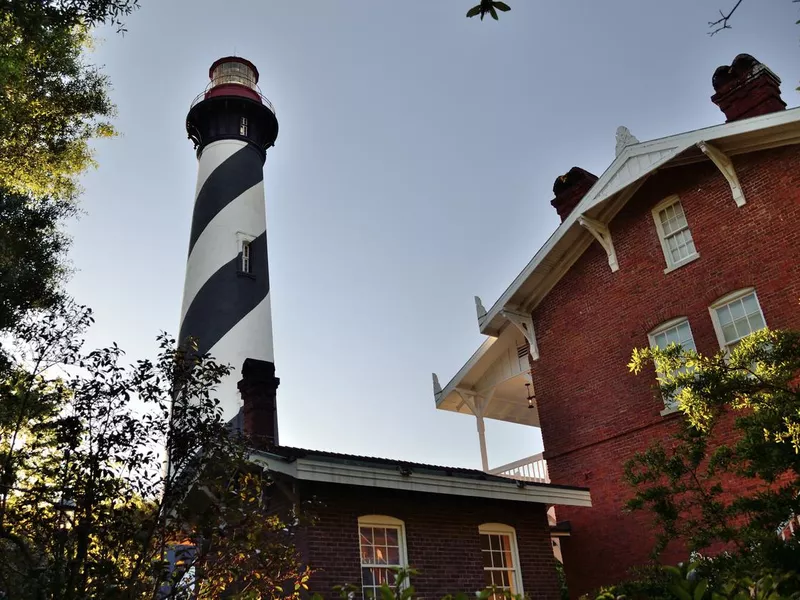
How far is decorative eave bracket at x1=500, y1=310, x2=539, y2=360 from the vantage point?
16516 millimetres

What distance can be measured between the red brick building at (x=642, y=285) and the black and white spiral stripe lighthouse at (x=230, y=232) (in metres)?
6.27

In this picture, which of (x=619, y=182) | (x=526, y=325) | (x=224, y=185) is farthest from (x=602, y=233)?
(x=224, y=185)

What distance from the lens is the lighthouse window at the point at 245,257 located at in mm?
19922

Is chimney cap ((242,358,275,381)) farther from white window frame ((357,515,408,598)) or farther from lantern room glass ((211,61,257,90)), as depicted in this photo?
lantern room glass ((211,61,257,90))

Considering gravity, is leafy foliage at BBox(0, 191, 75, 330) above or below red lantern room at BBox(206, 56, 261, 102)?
below

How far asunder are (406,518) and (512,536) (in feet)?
7.79

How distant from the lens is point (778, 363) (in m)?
7.46

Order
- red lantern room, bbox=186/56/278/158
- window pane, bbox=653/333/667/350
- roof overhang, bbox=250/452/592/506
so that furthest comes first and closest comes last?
red lantern room, bbox=186/56/278/158, window pane, bbox=653/333/667/350, roof overhang, bbox=250/452/592/506

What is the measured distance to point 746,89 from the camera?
14.2 meters

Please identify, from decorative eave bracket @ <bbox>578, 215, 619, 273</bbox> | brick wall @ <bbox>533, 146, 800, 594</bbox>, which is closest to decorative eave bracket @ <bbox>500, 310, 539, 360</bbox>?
brick wall @ <bbox>533, 146, 800, 594</bbox>

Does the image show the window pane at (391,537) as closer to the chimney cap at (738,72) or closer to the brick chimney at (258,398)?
the brick chimney at (258,398)

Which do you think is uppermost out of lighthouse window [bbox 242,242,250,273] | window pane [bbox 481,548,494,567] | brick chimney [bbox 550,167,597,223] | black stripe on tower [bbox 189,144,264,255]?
black stripe on tower [bbox 189,144,264,255]

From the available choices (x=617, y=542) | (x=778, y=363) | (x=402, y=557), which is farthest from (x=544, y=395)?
(x=778, y=363)

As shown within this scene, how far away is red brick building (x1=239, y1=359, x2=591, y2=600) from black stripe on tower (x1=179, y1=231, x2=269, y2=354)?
6.83m
